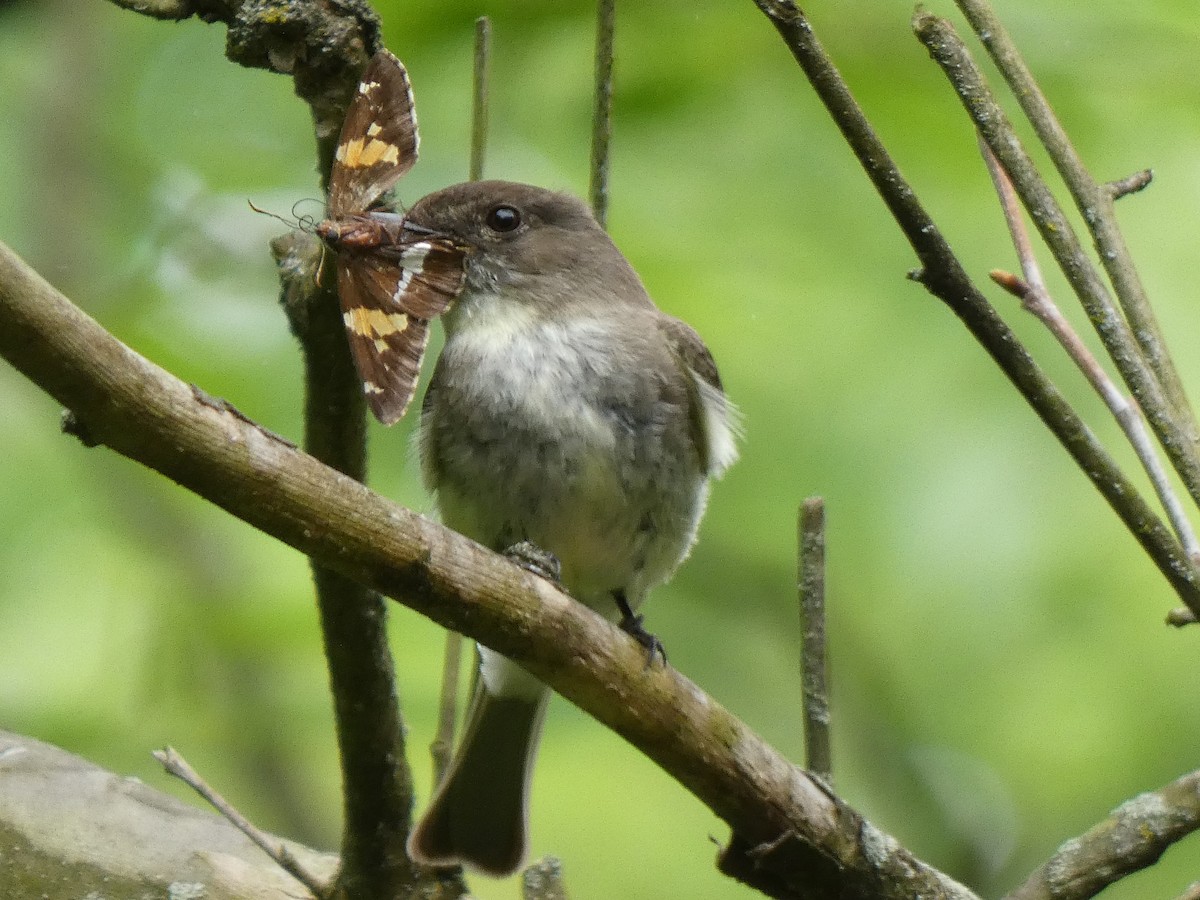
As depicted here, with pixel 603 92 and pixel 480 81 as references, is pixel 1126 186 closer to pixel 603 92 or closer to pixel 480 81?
pixel 603 92

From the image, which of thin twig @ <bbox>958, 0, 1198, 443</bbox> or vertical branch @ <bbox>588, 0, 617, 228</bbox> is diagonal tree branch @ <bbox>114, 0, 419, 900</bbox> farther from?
thin twig @ <bbox>958, 0, 1198, 443</bbox>

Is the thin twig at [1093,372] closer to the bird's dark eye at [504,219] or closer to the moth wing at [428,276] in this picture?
the moth wing at [428,276]

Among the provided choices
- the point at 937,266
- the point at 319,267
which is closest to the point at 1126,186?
the point at 937,266

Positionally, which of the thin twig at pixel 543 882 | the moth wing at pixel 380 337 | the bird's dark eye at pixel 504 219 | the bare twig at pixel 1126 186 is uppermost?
the bare twig at pixel 1126 186

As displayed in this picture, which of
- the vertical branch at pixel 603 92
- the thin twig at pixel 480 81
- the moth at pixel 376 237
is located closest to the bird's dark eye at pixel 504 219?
the thin twig at pixel 480 81

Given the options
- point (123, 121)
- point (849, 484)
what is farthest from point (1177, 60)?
point (123, 121)

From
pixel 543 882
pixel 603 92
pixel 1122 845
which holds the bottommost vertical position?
pixel 543 882

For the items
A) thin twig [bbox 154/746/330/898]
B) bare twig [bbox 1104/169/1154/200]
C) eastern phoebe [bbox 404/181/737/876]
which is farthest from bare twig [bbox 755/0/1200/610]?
thin twig [bbox 154/746/330/898]
